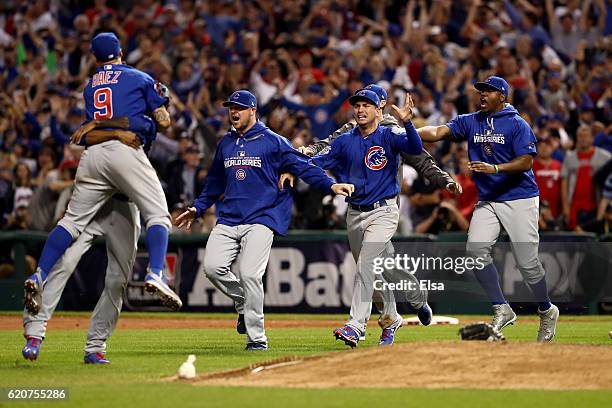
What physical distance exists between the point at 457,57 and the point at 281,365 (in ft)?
39.4

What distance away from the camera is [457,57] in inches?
786

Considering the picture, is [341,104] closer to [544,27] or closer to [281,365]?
[544,27]

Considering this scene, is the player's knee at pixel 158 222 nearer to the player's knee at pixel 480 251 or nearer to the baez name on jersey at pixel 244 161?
the baez name on jersey at pixel 244 161

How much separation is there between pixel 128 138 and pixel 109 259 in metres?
1.02

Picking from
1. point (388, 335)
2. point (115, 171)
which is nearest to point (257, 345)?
point (388, 335)

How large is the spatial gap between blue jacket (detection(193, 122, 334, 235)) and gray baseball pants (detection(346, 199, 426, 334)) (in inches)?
28.1

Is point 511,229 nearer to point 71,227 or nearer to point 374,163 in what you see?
point 374,163

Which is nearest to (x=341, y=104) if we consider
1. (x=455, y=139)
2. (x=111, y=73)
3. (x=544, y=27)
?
(x=544, y=27)

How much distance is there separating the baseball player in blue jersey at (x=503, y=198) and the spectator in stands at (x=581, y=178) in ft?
18.6

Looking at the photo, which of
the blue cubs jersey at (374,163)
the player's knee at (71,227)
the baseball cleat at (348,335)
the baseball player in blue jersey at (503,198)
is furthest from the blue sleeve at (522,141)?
the player's knee at (71,227)

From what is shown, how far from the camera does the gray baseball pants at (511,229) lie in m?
11.1

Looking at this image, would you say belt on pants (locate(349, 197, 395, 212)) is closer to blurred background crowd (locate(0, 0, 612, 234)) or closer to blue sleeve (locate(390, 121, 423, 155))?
blue sleeve (locate(390, 121, 423, 155))

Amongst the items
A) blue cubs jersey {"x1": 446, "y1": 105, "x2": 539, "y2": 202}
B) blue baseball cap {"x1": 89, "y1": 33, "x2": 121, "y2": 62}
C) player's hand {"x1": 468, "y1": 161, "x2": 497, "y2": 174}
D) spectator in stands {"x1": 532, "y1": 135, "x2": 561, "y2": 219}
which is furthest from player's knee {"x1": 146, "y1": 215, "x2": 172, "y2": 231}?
spectator in stands {"x1": 532, "y1": 135, "x2": 561, "y2": 219}

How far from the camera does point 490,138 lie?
11219 mm
